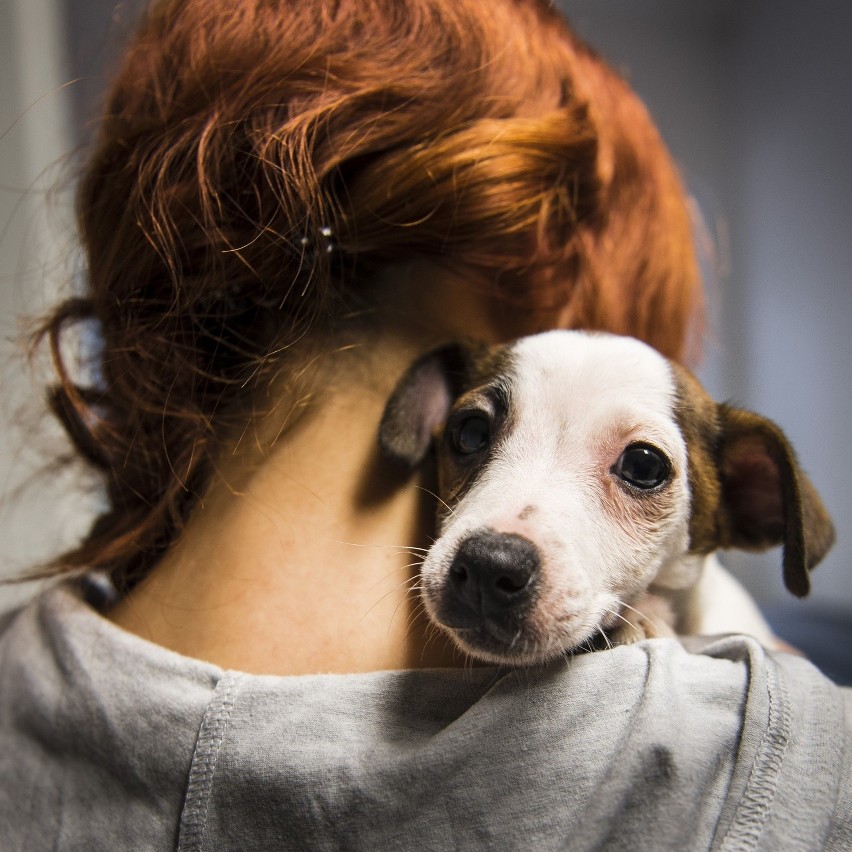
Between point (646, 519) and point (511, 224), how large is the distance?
0.46 metres

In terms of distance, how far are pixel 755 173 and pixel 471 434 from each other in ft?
8.87

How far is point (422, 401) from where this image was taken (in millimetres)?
1030

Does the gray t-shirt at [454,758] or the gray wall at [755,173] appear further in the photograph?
the gray wall at [755,173]

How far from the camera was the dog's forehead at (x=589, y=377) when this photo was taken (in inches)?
37.5

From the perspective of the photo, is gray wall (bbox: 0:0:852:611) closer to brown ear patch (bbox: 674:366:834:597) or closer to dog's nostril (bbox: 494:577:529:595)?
brown ear patch (bbox: 674:366:834:597)

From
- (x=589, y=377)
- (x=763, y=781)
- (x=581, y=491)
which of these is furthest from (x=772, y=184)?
(x=763, y=781)

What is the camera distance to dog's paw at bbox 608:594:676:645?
93 centimetres

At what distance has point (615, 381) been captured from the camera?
968mm

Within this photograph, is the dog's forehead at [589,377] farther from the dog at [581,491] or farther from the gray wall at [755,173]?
the gray wall at [755,173]

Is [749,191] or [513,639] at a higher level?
[749,191]

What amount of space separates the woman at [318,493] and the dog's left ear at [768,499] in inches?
7.5

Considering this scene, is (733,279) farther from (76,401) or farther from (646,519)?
(76,401)

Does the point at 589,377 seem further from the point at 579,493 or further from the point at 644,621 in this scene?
the point at 644,621

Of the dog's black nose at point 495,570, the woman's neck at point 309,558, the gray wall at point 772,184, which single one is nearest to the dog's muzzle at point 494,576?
the dog's black nose at point 495,570
